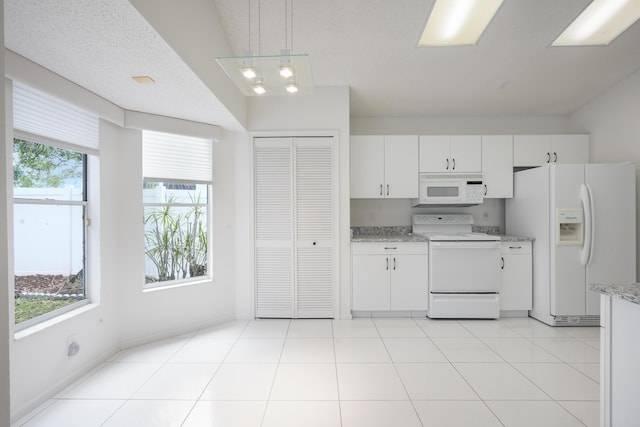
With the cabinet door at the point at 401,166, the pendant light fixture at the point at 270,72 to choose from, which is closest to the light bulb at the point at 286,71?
the pendant light fixture at the point at 270,72

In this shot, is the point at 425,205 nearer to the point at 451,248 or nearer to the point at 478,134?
the point at 451,248

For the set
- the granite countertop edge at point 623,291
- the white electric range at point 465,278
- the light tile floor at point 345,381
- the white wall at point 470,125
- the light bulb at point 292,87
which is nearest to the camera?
the granite countertop edge at point 623,291

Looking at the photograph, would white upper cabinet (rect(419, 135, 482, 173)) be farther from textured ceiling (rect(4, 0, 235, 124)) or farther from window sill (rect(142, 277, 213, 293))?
window sill (rect(142, 277, 213, 293))

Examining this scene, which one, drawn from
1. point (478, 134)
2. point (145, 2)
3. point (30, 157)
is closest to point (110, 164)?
point (30, 157)

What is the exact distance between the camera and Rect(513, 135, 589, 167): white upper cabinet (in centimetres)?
413

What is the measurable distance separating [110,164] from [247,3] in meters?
1.89

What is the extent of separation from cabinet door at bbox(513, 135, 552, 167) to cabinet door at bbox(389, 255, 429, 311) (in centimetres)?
186

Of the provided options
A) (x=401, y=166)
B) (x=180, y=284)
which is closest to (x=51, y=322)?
(x=180, y=284)

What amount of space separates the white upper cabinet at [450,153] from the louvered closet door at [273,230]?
1.79 meters

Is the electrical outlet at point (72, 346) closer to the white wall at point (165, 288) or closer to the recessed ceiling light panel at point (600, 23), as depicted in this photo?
the white wall at point (165, 288)

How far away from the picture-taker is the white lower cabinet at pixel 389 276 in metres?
3.86

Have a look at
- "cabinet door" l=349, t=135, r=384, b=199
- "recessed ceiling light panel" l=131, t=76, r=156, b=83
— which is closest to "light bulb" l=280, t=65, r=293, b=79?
"recessed ceiling light panel" l=131, t=76, r=156, b=83

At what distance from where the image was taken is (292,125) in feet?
12.5

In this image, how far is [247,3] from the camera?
8.98 feet
